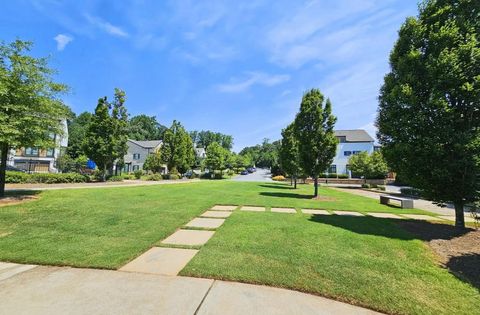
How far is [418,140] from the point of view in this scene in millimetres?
7910

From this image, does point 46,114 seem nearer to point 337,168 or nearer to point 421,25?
point 421,25

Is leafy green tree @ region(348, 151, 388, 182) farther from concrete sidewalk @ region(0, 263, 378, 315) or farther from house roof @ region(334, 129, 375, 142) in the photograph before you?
concrete sidewalk @ region(0, 263, 378, 315)

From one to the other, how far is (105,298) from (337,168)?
51.5 metres

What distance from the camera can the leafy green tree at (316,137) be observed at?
1702 cm

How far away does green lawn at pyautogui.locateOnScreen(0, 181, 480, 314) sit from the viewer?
3939mm

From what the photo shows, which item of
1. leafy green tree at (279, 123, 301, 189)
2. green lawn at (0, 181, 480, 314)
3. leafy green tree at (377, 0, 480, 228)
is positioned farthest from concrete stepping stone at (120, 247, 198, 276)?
leafy green tree at (279, 123, 301, 189)

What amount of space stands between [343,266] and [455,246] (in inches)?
151

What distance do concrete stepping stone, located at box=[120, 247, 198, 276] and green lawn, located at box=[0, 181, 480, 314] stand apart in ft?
0.68

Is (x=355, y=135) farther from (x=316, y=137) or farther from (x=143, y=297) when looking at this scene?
(x=143, y=297)

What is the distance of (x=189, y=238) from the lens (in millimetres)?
6598

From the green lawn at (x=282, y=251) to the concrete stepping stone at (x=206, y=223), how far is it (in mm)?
299

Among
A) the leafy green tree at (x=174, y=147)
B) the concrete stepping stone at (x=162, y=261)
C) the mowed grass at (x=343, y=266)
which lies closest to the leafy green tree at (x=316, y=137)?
the mowed grass at (x=343, y=266)

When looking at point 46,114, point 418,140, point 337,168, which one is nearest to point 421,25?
point 418,140

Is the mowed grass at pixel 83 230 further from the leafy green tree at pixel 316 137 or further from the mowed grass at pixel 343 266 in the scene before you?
the leafy green tree at pixel 316 137
